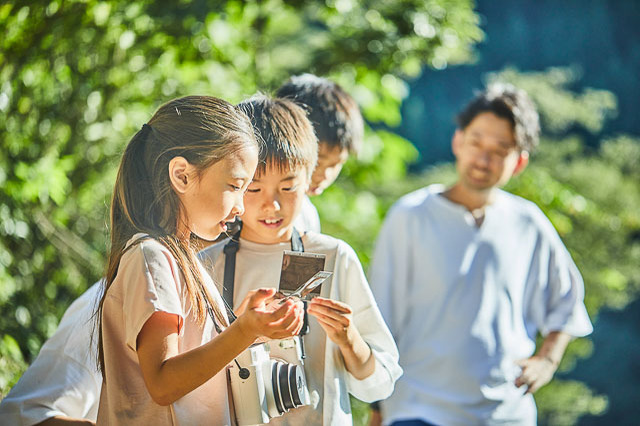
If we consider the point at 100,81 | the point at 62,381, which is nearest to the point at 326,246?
the point at 62,381

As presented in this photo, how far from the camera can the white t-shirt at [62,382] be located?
5.74 ft

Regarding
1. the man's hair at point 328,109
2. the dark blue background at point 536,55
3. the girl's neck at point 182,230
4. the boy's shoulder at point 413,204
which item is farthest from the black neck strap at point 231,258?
the dark blue background at point 536,55

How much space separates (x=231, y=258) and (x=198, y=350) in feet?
1.21

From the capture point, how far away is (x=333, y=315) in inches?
60.2

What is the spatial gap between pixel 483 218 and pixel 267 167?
5.01ft

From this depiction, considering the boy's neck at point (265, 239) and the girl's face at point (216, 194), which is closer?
the girl's face at point (216, 194)

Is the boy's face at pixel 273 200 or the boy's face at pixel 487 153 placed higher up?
the boy's face at pixel 273 200

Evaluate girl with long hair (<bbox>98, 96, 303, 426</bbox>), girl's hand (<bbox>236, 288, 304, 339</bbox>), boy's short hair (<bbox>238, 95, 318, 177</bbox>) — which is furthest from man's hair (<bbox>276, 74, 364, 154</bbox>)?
girl's hand (<bbox>236, 288, 304, 339</bbox>)

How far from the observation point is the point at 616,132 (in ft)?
19.7

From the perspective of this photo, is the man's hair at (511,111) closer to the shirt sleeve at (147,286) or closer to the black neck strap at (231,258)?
the black neck strap at (231,258)

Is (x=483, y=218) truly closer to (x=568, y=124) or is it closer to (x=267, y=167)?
(x=267, y=167)

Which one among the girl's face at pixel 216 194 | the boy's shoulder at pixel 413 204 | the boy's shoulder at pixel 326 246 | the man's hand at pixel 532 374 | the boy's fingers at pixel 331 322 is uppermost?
the girl's face at pixel 216 194

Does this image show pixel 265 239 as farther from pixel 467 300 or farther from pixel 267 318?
pixel 467 300

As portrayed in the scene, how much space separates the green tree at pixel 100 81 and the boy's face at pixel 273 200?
1210mm
